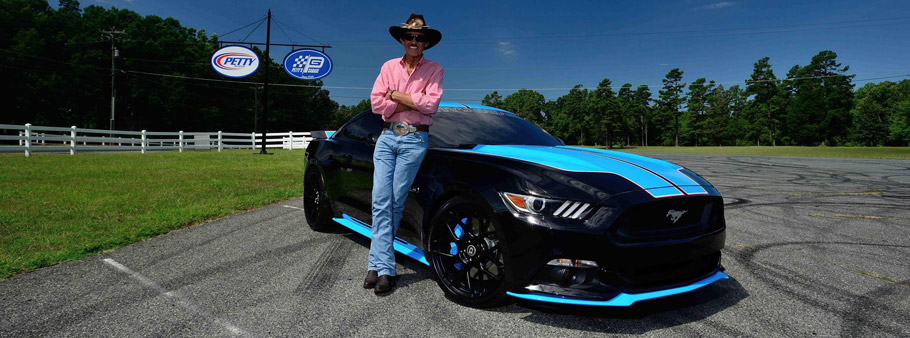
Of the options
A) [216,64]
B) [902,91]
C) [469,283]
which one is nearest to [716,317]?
[469,283]

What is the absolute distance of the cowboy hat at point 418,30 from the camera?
2990 mm

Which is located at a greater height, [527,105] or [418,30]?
[527,105]

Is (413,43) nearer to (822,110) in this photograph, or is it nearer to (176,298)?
(176,298)

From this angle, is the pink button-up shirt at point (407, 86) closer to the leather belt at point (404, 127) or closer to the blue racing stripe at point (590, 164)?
the leather belt at point (404, 127)

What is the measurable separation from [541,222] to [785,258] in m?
2.87

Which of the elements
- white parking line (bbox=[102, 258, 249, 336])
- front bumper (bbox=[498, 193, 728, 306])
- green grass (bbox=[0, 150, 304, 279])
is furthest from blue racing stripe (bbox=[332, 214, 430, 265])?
green grass (bbox=[0, 150, 304, 279])

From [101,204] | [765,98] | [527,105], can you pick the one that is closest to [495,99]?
[527,105]

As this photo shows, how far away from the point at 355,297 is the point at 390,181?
0.79m

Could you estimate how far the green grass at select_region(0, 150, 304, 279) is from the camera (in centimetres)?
386

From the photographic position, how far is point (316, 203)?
185 inches

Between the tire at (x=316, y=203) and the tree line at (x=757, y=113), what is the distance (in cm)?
7595

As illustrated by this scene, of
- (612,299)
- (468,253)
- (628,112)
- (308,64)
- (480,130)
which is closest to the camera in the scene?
(612,299)

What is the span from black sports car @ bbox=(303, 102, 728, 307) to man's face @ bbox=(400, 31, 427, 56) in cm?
68

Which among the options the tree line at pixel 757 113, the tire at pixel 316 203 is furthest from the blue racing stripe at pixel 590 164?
the tree line at pixel 757 113
